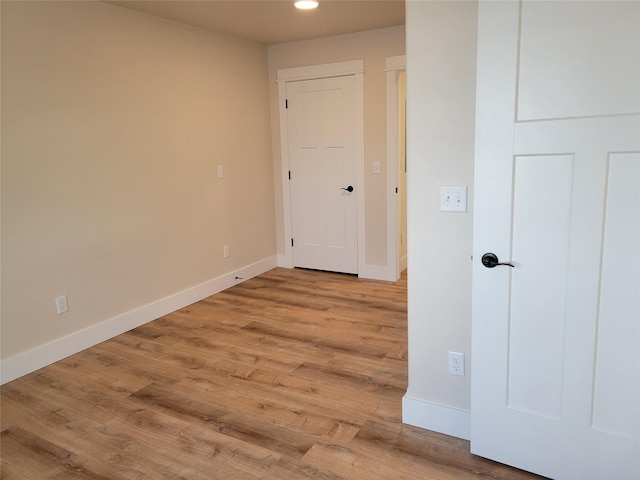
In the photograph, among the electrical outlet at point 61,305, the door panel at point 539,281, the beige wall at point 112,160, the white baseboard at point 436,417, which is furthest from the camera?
the electrical outlet at point 61,305

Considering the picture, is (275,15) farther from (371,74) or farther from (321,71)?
(371,74)

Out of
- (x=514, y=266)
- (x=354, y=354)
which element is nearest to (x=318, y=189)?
(x=354, y=354)

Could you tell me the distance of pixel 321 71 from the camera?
15.6 feet

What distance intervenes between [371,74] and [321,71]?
55cm

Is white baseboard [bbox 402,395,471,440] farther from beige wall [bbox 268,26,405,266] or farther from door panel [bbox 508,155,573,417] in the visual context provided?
beige wall [bbox 268,26,405,266]

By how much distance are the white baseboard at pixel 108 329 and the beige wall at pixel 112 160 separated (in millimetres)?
55

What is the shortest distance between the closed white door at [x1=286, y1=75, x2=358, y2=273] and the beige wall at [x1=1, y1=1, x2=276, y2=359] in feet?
1.83

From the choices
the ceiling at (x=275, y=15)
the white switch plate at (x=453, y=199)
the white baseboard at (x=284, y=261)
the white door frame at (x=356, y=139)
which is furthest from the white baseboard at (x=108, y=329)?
the white switch plate at (x=453, y=199)

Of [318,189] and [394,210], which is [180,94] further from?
[394,210]

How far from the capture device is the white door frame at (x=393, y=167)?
4438mm

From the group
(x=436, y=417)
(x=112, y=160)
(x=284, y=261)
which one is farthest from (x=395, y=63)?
(x=436, y=417)

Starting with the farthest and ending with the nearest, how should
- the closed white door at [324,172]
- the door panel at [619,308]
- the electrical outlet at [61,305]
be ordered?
the closed white door at [324,172]
the electrical outlet at [61,305]
the door panel at [619,308]

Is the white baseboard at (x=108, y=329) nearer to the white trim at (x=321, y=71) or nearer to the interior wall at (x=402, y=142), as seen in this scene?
the interior wall at (x=402, y=142)

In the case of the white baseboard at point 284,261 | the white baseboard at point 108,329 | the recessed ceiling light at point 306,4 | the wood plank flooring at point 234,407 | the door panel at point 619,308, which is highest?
the recessed ceiling light at point 306,4
